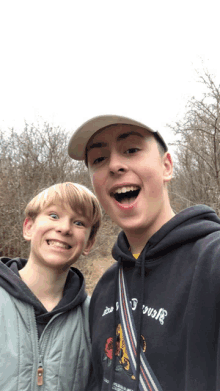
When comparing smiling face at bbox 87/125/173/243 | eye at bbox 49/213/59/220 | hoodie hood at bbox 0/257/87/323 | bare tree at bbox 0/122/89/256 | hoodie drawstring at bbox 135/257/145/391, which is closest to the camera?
hoodie drawstring at bbox 135/257/145/391

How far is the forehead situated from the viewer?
1.50m

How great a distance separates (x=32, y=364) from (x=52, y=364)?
12 centimetres

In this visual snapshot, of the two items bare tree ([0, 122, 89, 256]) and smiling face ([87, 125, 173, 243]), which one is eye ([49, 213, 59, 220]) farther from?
bare tree ([0, 122, 89, 256])


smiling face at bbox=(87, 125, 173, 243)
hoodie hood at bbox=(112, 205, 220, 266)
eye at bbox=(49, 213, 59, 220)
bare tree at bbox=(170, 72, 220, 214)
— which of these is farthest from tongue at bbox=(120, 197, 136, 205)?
bare tree at bbox=(170, 72, 220, 214)

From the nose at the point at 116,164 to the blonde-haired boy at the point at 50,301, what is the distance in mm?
652

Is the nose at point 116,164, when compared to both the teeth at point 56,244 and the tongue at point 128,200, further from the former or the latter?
the teeth at point 56,244

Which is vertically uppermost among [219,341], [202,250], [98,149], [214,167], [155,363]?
[214,167]

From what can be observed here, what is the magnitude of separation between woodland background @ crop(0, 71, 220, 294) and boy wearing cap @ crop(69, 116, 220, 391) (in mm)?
6032

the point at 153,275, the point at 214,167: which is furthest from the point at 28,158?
the point at 153,275

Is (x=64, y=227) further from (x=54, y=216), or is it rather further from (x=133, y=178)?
(x=133, y=178)

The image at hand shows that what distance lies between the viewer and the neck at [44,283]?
6.25ft

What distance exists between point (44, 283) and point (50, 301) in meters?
0.13

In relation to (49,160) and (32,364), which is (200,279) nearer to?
(32,364)

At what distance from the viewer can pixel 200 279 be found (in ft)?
3.52
